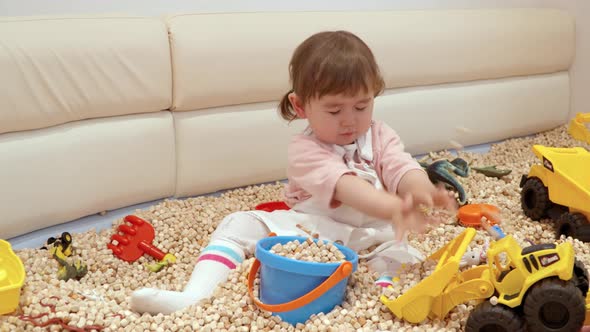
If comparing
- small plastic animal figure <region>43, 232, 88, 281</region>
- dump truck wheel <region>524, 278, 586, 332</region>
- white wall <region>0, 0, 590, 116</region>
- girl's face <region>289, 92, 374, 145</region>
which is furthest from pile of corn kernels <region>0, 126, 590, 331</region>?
white wall <region>0, 0, 590, 116</region>

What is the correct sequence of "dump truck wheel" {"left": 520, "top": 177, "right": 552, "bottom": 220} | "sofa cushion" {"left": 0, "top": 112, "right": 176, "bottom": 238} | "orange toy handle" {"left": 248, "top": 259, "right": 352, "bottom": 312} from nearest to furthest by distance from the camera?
"orange toy handle" {"left": 248, "top": 259, "right": 352, "bottom": 312} < "sofa cushion" {"left": 0, "top": 112, "right": 176, "bottom": 238} < "dump truck wheel" {"left": 520, "top": 177, "right": 552, "bottom": 220}

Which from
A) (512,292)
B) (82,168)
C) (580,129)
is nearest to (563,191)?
(580,129)

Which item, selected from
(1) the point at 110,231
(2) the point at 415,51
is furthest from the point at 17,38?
(2) the point at 415,51

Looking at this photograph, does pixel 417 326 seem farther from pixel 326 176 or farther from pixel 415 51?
pixel 415 51

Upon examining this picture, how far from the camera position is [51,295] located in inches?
47.9

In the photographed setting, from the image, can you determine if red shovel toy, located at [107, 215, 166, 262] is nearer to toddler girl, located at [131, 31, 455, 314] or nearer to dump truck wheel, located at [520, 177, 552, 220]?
toddler girl, located at [131, 31, 455, 314]

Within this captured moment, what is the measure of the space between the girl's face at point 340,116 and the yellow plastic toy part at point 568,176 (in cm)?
52

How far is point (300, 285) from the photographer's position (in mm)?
1154

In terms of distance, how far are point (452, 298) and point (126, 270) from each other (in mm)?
749

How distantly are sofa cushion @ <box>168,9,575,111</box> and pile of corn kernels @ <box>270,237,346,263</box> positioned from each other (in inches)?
28.4

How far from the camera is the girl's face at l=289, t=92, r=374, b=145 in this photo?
1.34 metres

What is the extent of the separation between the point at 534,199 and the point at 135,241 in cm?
102

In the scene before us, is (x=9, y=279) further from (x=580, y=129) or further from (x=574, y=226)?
(x=580, y=129)

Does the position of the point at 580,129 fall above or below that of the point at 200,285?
above
